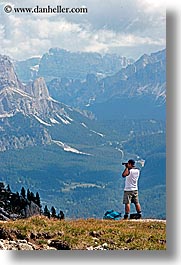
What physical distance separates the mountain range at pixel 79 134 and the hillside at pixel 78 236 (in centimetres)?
19

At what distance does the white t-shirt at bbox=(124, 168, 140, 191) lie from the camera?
26.6 feet

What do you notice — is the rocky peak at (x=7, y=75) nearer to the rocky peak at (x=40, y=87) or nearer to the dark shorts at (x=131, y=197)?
the rocky peak at (x=40, y=87)

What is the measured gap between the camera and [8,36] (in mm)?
8062

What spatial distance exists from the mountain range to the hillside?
19 centimetres

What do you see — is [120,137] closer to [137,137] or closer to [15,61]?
[137,137]

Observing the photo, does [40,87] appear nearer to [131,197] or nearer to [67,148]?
[67,148]

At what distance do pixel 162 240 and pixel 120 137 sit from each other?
0.99 metres

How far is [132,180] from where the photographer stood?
319 inches

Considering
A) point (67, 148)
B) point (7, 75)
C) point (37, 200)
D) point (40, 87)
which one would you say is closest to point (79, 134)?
point (67, 148)

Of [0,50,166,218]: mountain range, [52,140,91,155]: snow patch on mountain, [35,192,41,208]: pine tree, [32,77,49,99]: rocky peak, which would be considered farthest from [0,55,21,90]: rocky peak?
[35,192,41,208]: pine tree

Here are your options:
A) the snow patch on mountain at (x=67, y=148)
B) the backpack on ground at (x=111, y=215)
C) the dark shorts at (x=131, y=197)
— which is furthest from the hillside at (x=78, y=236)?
the snow patch on mountain at (x=67, y=148)

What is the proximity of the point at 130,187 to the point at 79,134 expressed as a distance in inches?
25.2

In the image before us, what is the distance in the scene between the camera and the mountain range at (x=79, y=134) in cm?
805

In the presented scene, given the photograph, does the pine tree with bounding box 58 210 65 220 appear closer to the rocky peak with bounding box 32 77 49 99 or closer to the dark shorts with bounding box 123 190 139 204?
the dark shorts with bounding box 123 190 139 204
